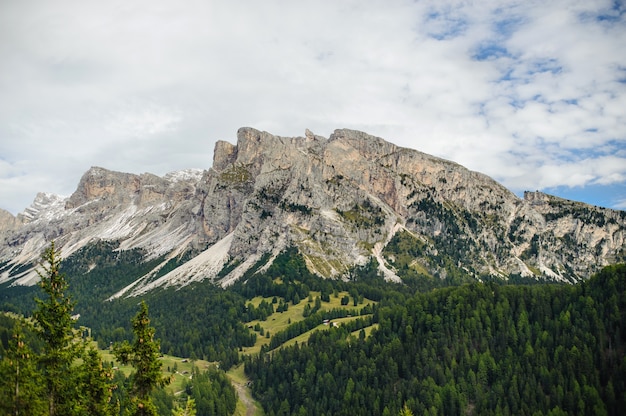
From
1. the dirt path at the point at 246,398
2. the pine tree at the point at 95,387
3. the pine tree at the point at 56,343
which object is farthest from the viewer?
the dirt path at the point at 246,398

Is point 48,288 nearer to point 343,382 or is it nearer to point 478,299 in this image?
point 343,382

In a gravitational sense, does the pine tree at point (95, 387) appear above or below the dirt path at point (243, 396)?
above

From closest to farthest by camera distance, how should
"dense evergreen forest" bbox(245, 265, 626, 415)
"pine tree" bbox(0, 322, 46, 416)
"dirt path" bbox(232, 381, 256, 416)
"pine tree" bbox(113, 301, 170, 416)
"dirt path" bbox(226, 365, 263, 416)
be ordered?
"pine tree" bbox(0, 322, 46, 416) < "pine tree" bbox(113, 301, 170, 416) < "dense evergreen forest" bbox(245, 265, 626, 415) < "dirt path" bbox(226, 365, 263, 416) < "dirt path" bbox(232, 381, 256, 416)

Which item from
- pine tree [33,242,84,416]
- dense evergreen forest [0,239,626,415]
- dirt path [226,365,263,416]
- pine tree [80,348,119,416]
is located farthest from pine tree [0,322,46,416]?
dirt path [226,365,263,416]

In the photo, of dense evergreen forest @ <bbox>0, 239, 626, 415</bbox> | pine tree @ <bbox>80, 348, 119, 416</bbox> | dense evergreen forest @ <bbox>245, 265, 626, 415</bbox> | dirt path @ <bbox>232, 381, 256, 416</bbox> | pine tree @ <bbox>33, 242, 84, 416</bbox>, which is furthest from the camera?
dirt path @ <bbox>232, 381, 256, 416</bbox>

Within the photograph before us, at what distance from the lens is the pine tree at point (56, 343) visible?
39125 millimetres

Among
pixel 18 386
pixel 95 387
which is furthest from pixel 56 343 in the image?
pixel 95 387

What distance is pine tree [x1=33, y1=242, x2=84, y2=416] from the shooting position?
39.1 metres

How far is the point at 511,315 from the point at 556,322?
609 inches

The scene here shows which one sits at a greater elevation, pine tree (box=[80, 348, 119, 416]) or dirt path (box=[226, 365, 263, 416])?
pine tree (box=[80, 348, 119, 416])

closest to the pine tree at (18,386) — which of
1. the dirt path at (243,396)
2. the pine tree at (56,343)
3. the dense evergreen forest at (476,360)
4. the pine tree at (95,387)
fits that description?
the pine tree at (56,343)

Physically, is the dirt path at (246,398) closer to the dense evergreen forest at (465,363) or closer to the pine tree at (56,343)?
the dense evergreen forest at (465,363)

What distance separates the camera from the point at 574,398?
→ 132m

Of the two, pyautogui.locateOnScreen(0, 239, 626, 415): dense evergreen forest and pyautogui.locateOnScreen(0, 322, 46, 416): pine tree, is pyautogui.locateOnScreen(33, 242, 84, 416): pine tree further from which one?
pyautogui.locateOnScreen(0, 239, 626, 415): dense evergreen forest
